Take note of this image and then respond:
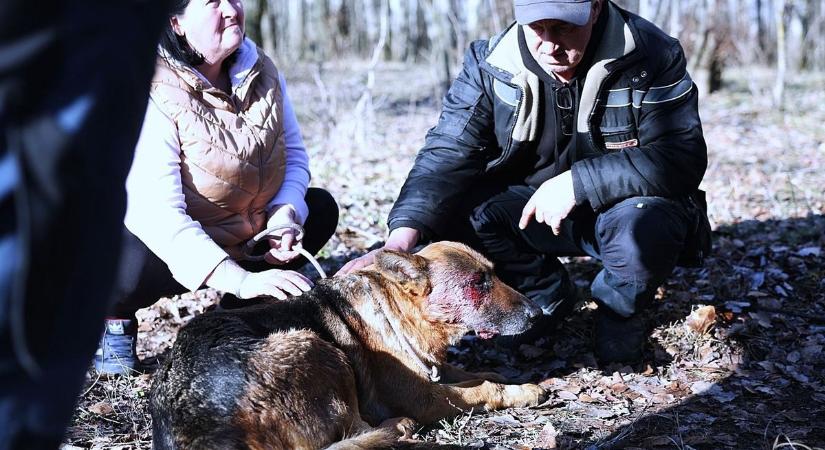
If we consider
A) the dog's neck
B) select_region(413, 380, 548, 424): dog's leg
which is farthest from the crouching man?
select_region(413, 380, 548, 424): dog's leg

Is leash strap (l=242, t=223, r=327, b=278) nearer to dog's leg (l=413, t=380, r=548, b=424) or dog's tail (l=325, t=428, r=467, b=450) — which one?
dog's leg (l=413, t=380, r=548, b=424)

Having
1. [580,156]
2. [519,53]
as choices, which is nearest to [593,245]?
[580,156]

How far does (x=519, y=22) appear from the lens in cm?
503

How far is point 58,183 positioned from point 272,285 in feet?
9.52

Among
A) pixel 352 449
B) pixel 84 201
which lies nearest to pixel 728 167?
pixel 352 449

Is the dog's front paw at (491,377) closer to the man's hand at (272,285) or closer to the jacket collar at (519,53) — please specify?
the man's hand at (272,285)

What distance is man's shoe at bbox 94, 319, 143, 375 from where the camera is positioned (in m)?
5.25

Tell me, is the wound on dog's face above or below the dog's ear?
below

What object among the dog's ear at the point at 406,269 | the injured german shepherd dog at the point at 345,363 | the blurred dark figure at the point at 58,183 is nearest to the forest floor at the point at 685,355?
the injured german shepherd dog at the point at 345,363

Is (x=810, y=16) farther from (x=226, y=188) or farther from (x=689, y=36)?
(x=226, y=188)

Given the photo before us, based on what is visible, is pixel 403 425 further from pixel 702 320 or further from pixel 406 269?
pixel 702 320

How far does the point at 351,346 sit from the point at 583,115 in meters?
2.20

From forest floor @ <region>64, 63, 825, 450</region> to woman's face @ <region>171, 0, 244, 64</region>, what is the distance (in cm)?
230

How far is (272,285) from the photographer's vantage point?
179 inches
